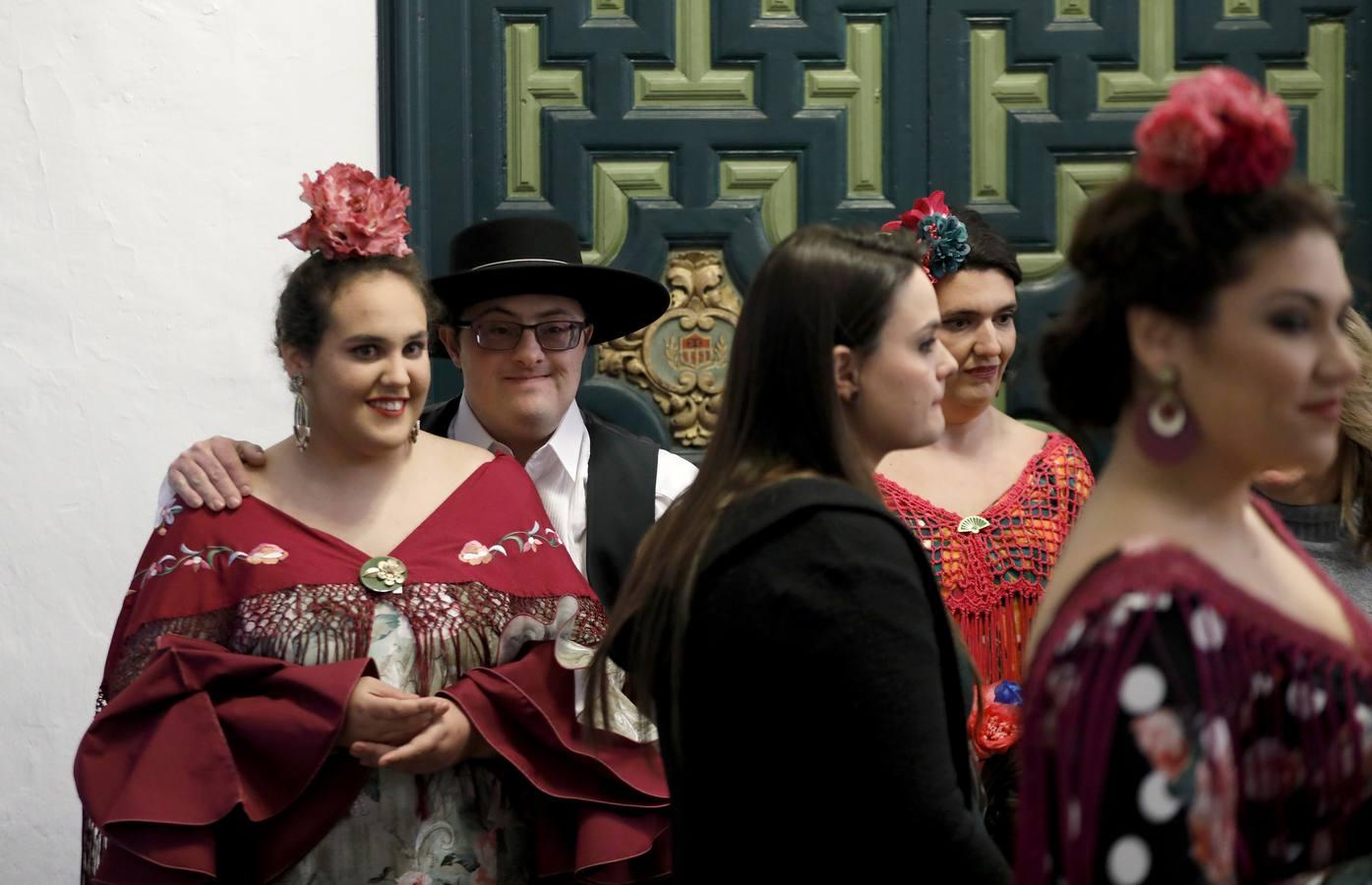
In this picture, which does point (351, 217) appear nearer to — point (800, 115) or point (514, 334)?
point (514, 334)

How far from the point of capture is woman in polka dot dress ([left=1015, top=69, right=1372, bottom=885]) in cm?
147

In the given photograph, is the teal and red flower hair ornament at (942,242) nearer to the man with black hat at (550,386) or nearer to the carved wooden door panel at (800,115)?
the man with black hat at (550,386)

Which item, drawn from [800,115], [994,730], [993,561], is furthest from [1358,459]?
[800,115]

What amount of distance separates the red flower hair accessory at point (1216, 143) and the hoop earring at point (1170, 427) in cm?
18

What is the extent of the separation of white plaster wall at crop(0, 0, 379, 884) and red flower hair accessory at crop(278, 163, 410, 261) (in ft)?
→ 3.13

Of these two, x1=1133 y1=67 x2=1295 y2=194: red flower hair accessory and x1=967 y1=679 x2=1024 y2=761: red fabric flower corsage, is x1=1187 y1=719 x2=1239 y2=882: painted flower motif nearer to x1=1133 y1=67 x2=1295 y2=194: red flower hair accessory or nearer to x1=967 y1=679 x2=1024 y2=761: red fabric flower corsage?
x1=1133 y1=67 x2=1295 y2=194: red flower hair accessory

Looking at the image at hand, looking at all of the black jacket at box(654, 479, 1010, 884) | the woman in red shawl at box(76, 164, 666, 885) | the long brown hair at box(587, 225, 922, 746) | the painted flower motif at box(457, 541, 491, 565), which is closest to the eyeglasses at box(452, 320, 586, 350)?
the woman in red shawl at box(76, 164, 666, 885)

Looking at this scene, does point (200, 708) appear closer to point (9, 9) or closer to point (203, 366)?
point (203, 366)

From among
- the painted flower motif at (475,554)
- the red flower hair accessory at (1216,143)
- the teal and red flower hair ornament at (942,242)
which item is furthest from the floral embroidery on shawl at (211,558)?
the red flower hair accessory at (1216,143)

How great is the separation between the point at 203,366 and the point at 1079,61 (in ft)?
7.04

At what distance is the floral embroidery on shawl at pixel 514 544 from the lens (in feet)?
9.43

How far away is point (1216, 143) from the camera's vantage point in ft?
5.12

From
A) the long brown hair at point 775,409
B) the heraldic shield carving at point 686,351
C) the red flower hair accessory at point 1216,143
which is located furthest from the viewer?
the heraldic shield carving at point 686,351

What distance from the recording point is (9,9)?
152 inches
